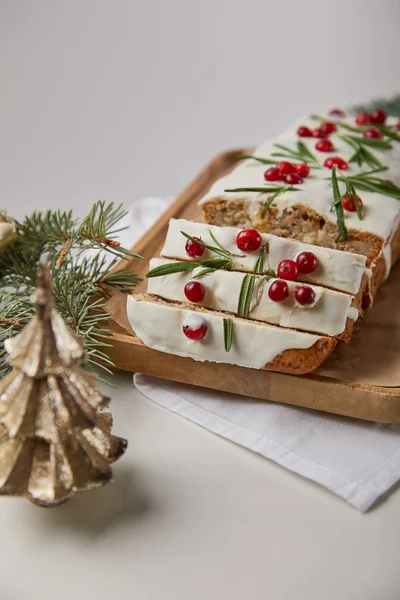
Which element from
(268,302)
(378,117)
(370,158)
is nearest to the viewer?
(268,302)

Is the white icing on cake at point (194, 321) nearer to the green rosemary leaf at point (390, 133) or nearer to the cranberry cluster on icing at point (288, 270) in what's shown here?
the cranberry cluster on icing at point (288, 270)

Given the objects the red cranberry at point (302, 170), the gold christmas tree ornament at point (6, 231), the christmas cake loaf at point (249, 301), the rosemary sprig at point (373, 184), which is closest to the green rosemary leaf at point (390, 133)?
the rosemary sprig at point (373, 184)

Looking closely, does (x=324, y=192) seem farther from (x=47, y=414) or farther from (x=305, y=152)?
(x=47, y=414)

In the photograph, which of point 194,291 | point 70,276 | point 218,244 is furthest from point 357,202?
point 70,276

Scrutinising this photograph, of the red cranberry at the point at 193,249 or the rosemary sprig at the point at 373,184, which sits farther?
the rosemary sprig at the point at 373,184

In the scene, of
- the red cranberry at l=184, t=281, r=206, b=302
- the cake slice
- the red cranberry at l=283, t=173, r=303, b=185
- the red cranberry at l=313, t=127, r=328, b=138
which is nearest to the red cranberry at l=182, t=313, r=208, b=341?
the cake slice
